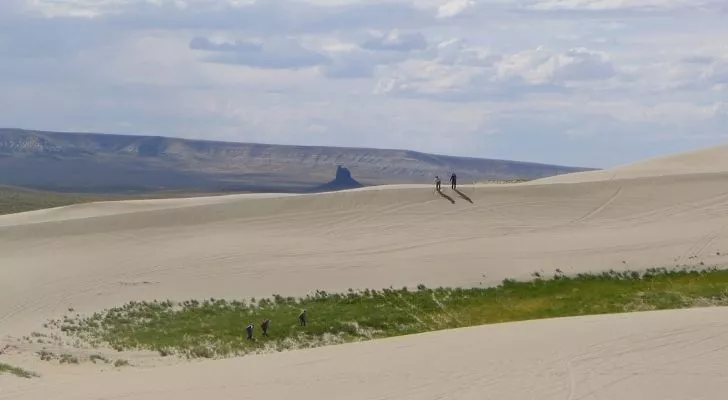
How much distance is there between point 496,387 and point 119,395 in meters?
5.45

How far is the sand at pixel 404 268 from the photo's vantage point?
1465cm

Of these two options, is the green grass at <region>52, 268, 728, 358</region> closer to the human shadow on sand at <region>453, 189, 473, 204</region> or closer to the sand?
the sand

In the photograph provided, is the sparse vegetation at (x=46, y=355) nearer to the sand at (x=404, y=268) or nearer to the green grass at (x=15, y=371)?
the sand at (x=404, y=268)

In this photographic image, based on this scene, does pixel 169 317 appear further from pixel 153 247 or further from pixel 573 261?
pixel 573 261

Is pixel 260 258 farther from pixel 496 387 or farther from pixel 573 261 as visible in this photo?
pixel 496 387

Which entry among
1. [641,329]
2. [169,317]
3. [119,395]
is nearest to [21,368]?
[119,395]

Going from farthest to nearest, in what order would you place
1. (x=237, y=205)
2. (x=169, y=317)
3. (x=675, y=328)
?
1. (x=237, y=205)
2. (x=169, y=317)
3. (x=675, y=328)

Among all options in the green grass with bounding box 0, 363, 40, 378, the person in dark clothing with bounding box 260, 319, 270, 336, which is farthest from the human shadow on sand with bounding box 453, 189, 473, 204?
the green grass with bounding box 0, 363, 40, 378

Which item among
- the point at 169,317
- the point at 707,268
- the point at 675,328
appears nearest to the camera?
the point at 675,328

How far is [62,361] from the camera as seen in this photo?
63.3 feet

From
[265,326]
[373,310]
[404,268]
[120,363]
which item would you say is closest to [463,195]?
[404,268]

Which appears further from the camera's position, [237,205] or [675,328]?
A: [237,205]

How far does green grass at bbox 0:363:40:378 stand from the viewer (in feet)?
54.0

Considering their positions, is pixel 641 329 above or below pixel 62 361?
above
